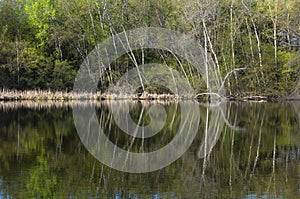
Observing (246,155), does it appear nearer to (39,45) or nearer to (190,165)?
(190,165)

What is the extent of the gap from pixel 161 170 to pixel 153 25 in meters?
28.0

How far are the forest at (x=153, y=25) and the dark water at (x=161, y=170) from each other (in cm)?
1801

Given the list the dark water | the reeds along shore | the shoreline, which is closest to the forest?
the shoreline

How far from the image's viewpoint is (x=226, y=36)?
108ft

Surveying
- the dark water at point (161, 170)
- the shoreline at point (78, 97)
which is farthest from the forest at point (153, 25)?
the dark water at point (161, 170)

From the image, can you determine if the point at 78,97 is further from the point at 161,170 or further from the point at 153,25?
the point at 161,170

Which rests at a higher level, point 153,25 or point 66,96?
point 153,25

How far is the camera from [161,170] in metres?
7.81

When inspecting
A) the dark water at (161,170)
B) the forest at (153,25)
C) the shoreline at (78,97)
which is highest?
the forest at (153,25)

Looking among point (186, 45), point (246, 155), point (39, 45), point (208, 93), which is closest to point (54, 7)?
point (39, 45)

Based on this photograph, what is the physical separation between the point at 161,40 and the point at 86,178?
90.0 ft

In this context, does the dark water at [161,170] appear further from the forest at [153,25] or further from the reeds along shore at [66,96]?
the reeds along shore at [66,96]

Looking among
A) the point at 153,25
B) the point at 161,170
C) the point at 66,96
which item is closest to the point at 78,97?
the point at 66,96

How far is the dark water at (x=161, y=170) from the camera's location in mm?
6344
